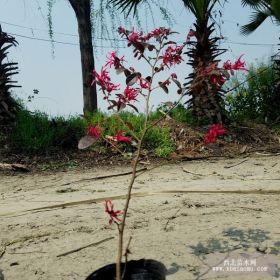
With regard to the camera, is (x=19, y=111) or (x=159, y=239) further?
(x=19, y=111)

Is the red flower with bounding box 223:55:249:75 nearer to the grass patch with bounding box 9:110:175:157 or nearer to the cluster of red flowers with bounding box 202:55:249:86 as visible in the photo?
the cluster of red flowers with bounding box 202:55:249:86

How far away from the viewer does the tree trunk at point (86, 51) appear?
900 centimetres

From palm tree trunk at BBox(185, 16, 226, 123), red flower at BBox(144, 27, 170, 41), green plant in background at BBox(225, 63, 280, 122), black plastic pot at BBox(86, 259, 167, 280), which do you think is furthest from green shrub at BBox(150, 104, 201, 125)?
black plastic pot at BBox(86, 259, 167, 280)

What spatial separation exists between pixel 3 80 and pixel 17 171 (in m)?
2.49

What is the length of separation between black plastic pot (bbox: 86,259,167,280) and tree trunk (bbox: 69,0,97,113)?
7043mm

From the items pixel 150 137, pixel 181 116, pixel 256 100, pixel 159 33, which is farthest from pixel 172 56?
pixel 256 100

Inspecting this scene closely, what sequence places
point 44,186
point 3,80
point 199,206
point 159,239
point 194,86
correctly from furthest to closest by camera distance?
point 3,80 → point 44,186 → point 199,206 → point 159,239 → point 194,86

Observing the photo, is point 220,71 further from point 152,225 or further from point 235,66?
point 152,225

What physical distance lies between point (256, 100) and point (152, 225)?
754 centimetres

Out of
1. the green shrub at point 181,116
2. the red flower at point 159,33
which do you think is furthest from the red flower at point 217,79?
the green shrub at point 181,116

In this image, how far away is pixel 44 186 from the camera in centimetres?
511

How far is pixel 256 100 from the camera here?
9891mm

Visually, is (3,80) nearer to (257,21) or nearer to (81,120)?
(81,120)

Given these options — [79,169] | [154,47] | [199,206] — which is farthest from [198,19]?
[154,47]
